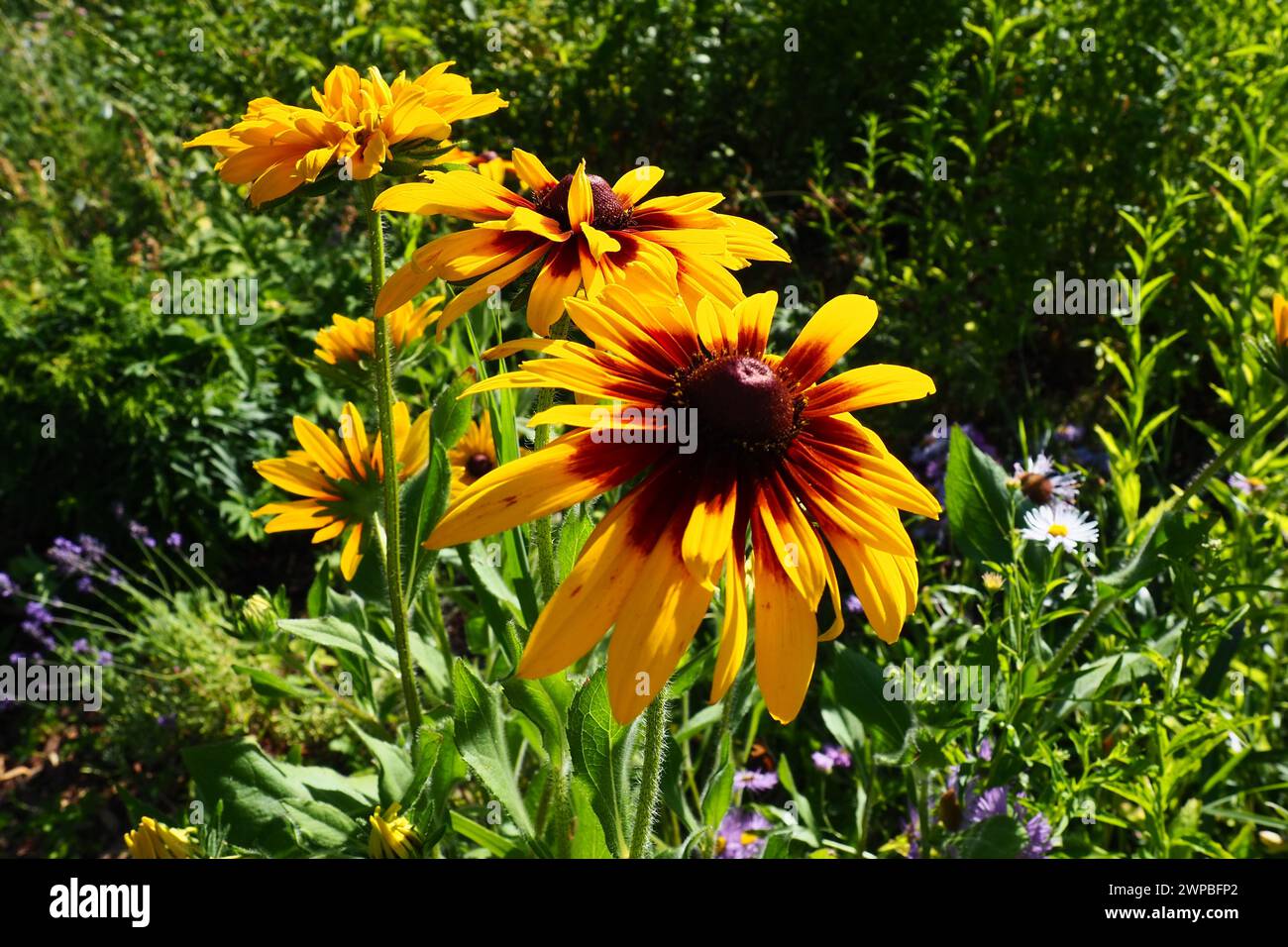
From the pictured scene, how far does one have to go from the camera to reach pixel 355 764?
237 cm

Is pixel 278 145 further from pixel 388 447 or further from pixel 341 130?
pixel 388 447

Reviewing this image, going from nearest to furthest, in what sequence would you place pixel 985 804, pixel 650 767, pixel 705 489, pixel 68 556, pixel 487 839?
pixel 705 489 < pixel 650 767 < pixel 487 839 < pixel 985 804 < pixel 68 556

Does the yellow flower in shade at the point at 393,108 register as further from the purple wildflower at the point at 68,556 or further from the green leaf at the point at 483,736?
the purple wildflower at the point at 68,556

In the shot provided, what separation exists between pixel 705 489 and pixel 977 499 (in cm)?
82

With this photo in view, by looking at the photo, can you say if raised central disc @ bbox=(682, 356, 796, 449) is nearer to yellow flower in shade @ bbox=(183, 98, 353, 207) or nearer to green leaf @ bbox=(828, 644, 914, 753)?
yellow flower in shade @ bbox=(183, 98, 353, 207)

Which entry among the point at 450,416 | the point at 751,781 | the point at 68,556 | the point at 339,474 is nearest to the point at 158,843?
the point at 339,474

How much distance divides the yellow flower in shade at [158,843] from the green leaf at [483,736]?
1.25 ft

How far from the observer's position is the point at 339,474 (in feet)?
4.99

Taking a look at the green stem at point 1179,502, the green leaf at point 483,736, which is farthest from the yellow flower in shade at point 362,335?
the green stem at point 1179,502

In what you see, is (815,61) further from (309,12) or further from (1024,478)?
(1024,478)

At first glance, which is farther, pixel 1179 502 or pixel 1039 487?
pixel 1039 487

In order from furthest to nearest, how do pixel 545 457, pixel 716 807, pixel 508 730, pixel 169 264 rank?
1. pixel 169 264
2. pixel 508 730
3. pixel 716 807
4. pixel 545 457
